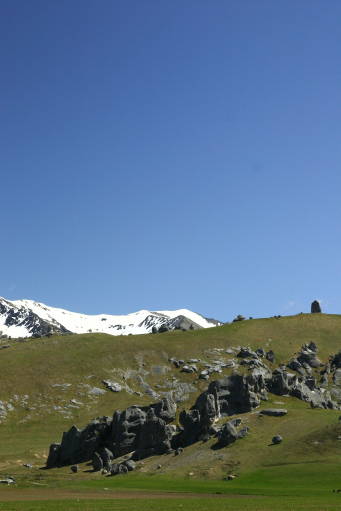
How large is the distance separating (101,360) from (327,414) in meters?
101

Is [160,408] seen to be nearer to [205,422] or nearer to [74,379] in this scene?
[205,422]

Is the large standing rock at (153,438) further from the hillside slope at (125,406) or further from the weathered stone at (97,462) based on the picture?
the weathered stone at (97,462)

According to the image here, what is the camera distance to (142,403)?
571ft

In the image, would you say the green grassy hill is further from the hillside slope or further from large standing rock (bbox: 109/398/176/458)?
large standing rock (bbox: 109/398/176/458)

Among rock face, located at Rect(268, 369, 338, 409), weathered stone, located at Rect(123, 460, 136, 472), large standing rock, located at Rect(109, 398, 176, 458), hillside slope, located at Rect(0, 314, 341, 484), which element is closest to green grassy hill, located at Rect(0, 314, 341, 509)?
hillside slope, located at Rect(0, 314, 341, 484)

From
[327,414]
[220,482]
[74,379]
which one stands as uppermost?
[74,379]

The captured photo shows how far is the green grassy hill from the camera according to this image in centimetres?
8200

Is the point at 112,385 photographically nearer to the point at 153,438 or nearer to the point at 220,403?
the point at 220,403

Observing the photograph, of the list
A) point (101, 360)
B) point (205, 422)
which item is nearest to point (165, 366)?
point (101, 360)

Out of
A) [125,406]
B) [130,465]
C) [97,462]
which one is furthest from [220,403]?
[125,406]

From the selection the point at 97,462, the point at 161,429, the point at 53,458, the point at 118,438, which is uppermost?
the point at 161,429

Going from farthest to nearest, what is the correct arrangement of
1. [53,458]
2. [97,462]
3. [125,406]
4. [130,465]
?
[125,406]
[53,458]
[97,462]
[130,465]

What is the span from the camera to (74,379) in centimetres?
18325

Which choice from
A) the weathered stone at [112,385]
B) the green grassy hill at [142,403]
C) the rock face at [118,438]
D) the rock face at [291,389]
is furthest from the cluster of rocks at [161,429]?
the weathered stone at [112,385]
